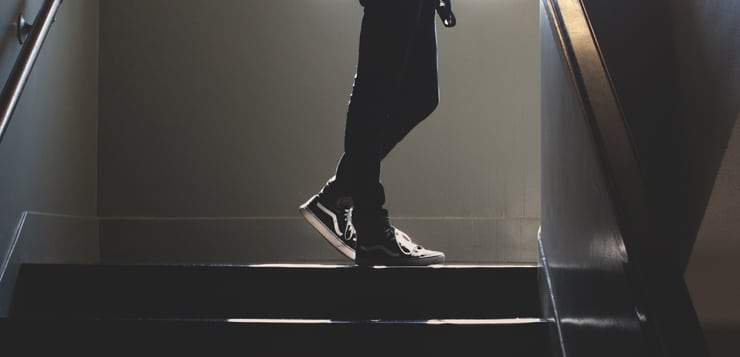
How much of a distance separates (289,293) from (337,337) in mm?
346

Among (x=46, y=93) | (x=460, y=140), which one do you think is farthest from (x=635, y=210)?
(x=460, y=140)

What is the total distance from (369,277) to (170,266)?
1.73ft

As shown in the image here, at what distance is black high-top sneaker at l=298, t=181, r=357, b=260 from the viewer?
2637mm

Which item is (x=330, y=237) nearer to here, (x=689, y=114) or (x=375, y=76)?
(x=375, y=76)

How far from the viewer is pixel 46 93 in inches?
121

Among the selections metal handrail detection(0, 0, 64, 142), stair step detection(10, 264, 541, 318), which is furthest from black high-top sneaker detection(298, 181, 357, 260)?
metal handrail detection(0, 0, 64, 142)

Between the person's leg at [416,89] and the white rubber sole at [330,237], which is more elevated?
the person's leg at [416,89]

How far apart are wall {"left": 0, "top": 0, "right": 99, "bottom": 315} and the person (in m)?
0.90

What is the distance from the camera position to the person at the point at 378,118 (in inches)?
96.9

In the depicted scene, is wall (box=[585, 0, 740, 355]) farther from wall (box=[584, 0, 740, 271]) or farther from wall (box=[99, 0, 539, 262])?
wall (box=[99, 0, 539, 262])

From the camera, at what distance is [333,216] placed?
8.76 feet

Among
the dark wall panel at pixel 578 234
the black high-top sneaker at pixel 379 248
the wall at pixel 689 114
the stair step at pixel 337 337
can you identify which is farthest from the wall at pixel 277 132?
the stair step at pixel 337 337

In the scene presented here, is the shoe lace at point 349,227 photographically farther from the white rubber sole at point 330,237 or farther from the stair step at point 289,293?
the stair step at point 289,293

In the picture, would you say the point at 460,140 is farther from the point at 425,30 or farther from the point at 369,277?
the point at 369,277
